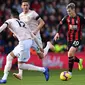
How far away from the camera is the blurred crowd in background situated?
20609 millimetres

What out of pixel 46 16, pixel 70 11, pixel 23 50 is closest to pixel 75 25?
pixel 70 11

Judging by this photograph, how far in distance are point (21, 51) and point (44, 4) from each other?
11428 millimetres

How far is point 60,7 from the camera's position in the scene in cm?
2347

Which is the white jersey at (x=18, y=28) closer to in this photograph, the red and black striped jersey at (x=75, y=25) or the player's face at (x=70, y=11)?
the player's face at (x=70, y=11)

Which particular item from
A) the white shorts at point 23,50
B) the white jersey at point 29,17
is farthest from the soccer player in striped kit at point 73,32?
the white shorts at point 23,50

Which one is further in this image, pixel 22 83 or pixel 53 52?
pixel 53 52

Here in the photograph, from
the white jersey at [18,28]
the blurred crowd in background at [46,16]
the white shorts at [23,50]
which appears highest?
the white jersey at [18,28]

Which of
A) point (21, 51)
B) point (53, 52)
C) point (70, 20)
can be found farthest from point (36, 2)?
point (21, 51)

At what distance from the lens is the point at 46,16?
2253 cm

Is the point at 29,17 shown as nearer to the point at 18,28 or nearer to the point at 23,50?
the point at 18,28

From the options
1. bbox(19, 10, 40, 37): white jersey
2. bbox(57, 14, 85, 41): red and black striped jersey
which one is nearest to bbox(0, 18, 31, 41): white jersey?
bbox(19, 10, 40, 37): white jersey

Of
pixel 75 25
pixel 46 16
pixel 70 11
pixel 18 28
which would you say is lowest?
pixel 46 16

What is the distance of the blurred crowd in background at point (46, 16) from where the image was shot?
67.6ft

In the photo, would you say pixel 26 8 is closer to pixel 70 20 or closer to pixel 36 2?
pixel 70 20
